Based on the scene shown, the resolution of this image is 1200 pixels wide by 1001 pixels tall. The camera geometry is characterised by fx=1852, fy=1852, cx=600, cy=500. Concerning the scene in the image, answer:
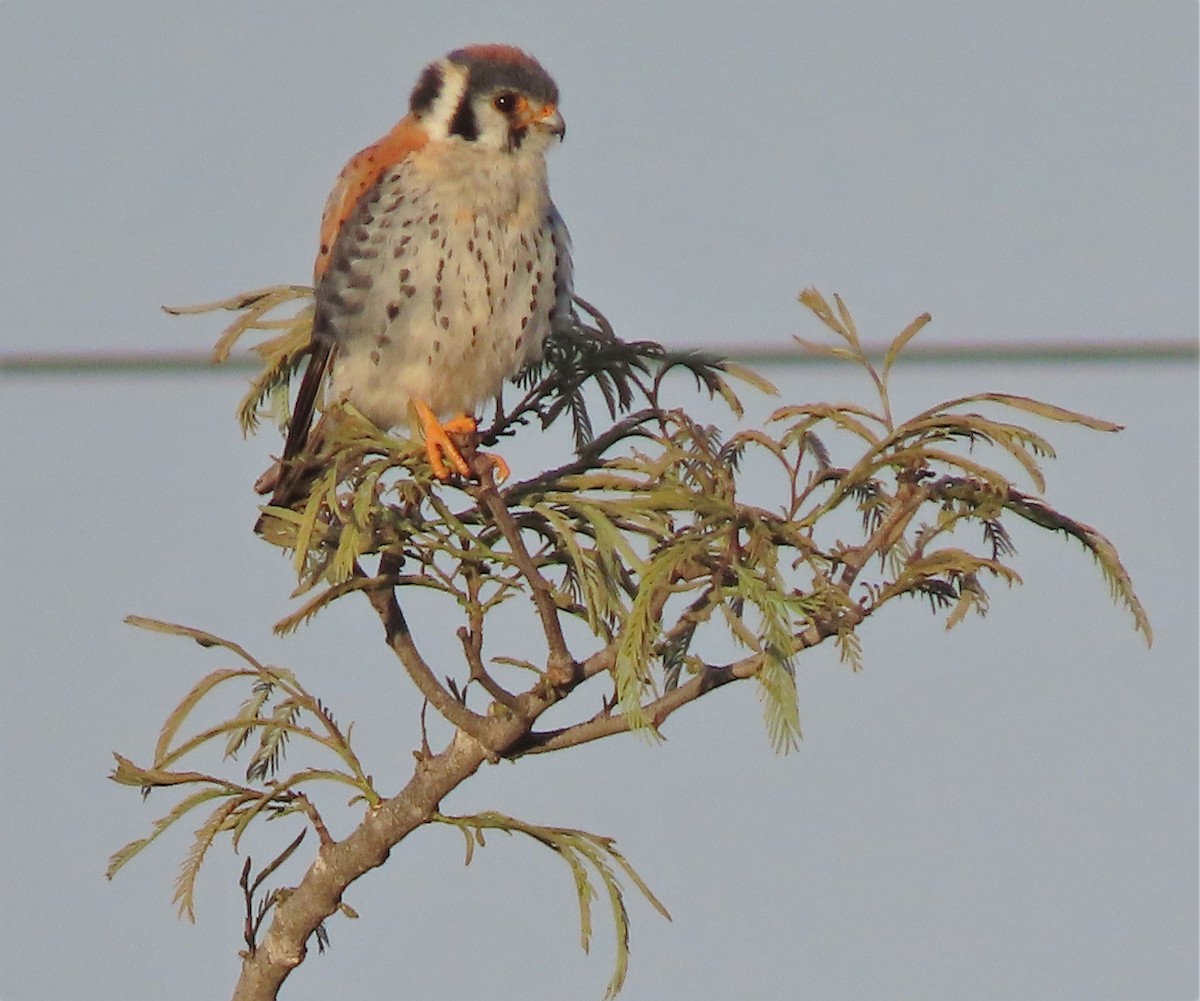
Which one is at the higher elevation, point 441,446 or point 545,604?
point 441,446

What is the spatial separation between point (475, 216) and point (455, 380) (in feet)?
1.04

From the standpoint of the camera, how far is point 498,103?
3627 millimetres

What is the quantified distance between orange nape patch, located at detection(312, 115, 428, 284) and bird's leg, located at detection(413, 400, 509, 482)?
0.59 metres

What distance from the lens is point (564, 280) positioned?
3508mm

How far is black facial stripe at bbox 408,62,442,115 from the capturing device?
3691mm

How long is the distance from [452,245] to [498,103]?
311 mm

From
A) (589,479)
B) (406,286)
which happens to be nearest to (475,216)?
(406,286)

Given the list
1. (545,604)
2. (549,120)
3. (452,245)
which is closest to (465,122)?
(549,120)

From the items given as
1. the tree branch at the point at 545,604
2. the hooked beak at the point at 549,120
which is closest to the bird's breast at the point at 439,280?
the hooked beak at the point at 549,120

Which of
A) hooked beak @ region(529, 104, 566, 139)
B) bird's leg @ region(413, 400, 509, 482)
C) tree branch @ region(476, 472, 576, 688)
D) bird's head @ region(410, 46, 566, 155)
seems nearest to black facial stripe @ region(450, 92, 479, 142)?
bird's head @ region(410, 46, 566, 155)

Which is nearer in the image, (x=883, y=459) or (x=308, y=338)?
(x=883, y=459)

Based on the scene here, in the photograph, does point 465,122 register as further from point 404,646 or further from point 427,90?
point 404,646

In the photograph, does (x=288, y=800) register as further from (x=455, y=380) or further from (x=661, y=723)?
(x=455, y=380)

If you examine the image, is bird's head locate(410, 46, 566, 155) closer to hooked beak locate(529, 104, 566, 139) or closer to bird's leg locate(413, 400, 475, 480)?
hooked beak locate(529, 104, 566, 139)
